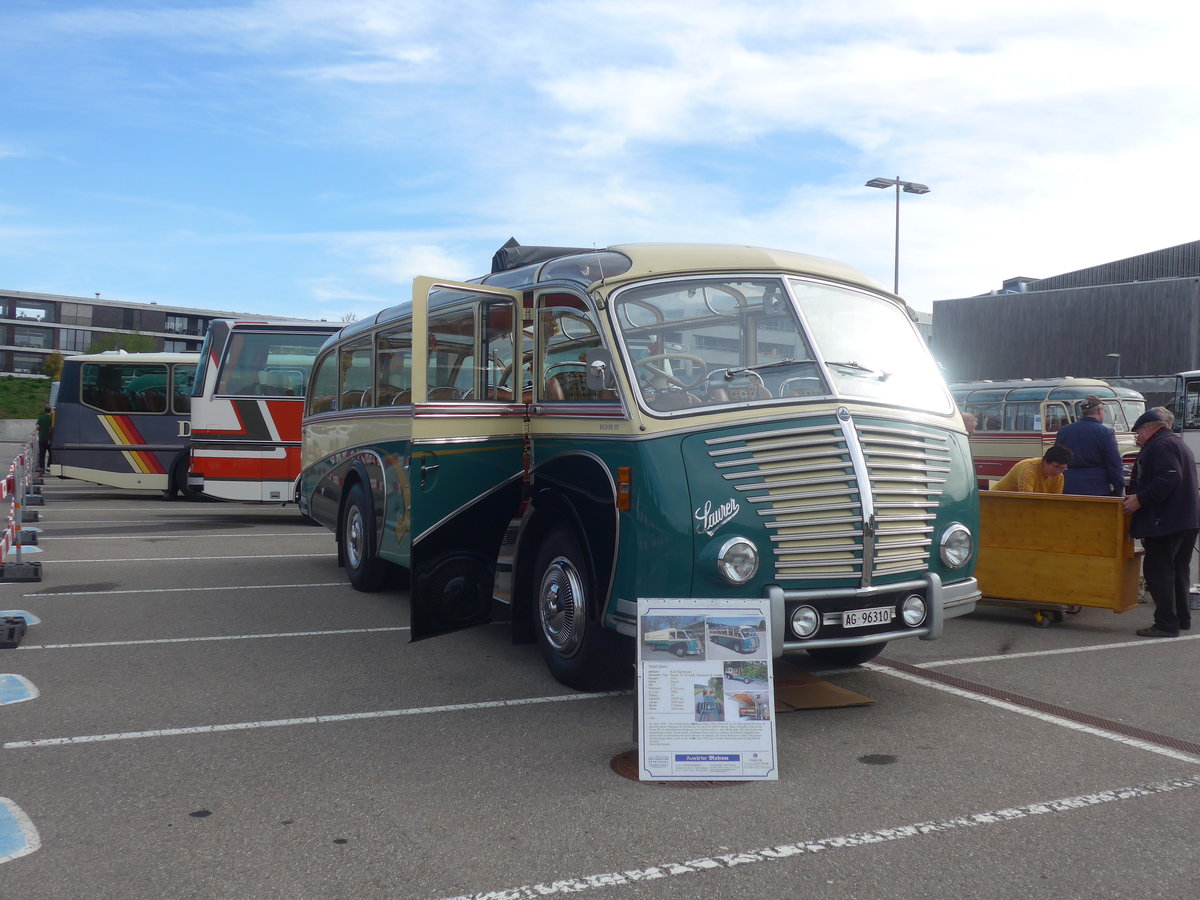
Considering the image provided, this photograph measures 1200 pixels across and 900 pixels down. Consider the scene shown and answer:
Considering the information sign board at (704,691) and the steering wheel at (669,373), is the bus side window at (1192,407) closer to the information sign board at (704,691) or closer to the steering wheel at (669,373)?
the steering wheel at (669,373)

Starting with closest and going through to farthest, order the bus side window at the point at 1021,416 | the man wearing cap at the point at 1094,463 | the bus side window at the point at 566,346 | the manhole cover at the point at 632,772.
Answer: the manhole cover at the point at 632,772, the bus side window at the point at 566,346, the man wearing cap at the point at 1094,463, the bus side window at the point at 1021,416

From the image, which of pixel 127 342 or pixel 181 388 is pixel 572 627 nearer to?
pixel 181 388

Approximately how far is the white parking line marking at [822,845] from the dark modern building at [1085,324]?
48734mm

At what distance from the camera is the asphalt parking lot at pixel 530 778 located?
3.74 m

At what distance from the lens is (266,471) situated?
53.2ft

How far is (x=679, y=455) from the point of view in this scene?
5398mm

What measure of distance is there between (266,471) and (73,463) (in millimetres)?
6857

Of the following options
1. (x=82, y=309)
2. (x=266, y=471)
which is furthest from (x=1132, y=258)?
(x=82, y=309)

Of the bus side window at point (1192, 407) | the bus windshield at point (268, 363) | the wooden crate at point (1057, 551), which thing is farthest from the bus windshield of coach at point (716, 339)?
the bus side window at point (1192, 407)

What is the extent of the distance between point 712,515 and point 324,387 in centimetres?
718

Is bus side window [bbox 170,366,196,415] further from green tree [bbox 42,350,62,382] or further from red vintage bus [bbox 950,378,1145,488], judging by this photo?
green tree [bbox 42,350,62,382]

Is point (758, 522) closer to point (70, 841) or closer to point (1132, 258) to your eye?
point (70, 841)

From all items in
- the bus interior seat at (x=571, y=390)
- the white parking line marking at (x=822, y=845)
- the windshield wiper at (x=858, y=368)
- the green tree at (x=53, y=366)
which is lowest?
the white parking line marking at (x=822, y=845)

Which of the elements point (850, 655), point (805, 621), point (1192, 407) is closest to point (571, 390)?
point (805, 621)
